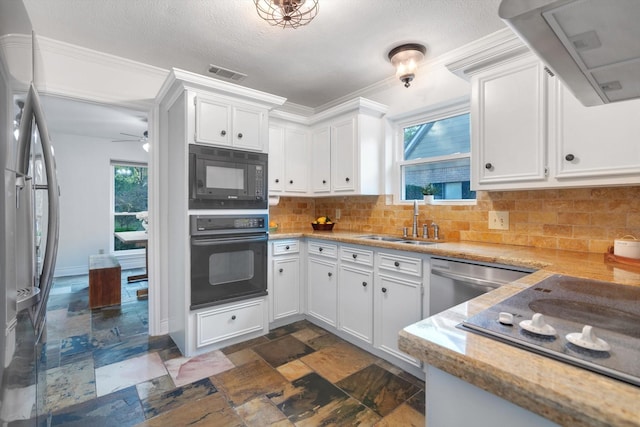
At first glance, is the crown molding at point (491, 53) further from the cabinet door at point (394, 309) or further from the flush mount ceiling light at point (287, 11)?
the cabinet door at point (394, 309)

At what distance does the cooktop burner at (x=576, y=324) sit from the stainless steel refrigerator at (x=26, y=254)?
117cm

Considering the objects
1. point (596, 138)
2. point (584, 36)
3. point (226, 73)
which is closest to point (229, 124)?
point (226, 73)

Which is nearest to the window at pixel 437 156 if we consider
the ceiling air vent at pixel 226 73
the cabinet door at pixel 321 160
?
the cabinet door at pixel 321 160

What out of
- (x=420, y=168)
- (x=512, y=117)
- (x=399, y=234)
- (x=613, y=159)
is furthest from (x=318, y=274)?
(x=613, y=159)

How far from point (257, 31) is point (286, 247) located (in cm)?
185

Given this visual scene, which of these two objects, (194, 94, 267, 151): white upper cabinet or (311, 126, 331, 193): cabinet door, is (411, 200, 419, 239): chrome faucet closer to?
(311, 126, 331, 193): cabinet door

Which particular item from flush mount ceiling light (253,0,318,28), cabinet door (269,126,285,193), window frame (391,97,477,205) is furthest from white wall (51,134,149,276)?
window frame (391,97,477,205)

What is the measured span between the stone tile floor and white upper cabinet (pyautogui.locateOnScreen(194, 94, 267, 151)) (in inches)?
67.6

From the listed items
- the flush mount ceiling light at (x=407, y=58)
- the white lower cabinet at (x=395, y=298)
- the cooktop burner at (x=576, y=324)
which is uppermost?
the flush mount ceiling light at (x=407, y=58)

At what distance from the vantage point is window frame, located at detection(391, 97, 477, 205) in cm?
260

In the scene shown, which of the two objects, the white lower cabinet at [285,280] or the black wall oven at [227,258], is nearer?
the black wall oven at [227,258]

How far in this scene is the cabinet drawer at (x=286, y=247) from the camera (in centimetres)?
290

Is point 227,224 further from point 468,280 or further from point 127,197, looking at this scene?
point 127,197

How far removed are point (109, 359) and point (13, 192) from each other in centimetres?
208
